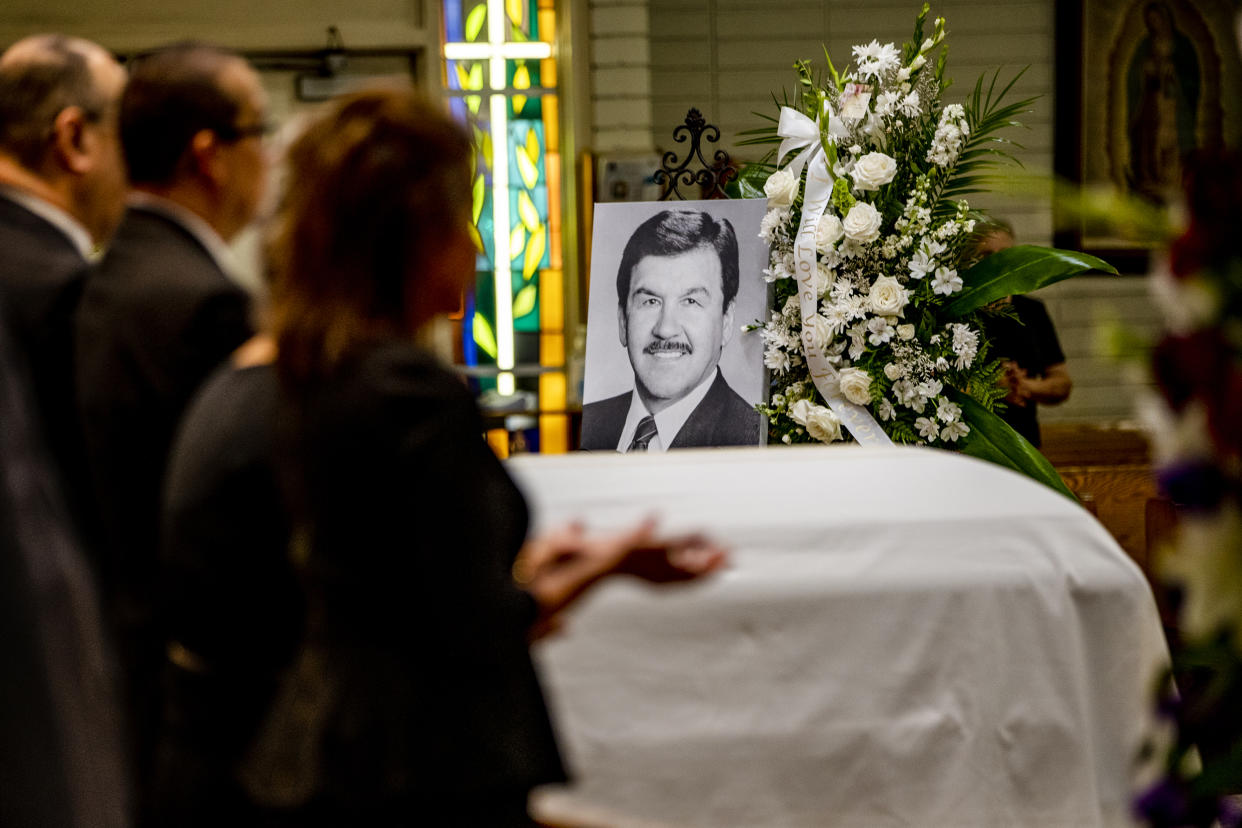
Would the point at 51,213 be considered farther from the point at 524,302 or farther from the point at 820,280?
the point at 524,302

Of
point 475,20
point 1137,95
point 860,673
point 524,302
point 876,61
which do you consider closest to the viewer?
point 860,673

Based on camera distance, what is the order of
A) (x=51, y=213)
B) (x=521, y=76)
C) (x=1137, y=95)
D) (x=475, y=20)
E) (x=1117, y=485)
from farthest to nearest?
1. (x=1137, y=95)
2. (x=521, y=76)
3. (x=475, y=20)
4. (x=1117, y=485)
5. (x=51, y=213)

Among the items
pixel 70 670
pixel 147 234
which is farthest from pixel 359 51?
pixel 70 670

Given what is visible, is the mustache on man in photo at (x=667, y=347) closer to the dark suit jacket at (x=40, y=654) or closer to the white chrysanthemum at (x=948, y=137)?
the white chrysanthemum at (x=948, y=137)

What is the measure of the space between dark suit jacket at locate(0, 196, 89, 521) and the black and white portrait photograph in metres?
1.10

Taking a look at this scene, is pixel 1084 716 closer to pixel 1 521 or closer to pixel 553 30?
pixel 1 521

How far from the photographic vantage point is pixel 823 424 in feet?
7.30

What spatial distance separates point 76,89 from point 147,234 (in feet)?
1.19

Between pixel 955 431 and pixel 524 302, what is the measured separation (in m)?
4.19

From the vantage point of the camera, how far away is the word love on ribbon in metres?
2.21

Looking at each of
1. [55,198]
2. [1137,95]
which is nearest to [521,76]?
[1137,95]

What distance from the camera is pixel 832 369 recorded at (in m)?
2.24

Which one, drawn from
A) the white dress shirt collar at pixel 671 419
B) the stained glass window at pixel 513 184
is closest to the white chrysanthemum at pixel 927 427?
the white dress shirt collar at pixel 671 419

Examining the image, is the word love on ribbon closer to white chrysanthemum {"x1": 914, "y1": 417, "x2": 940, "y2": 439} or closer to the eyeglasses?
white chrysanthemum {"x1": 914, "y1": 417, "x2": 940, "y2": 439}
